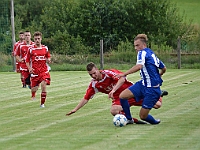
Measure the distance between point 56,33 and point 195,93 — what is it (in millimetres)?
24876

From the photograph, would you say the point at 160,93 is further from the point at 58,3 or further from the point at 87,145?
the point at 58,3

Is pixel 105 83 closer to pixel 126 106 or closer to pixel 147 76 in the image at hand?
pixel 126 106

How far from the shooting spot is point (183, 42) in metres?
37.1

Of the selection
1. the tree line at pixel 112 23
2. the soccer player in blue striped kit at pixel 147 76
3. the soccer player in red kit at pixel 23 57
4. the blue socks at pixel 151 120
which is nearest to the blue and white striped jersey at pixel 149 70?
the soccer player in blue striped kit at pixel 147 76

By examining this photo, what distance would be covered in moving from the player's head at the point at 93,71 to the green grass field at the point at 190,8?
4887 centimetres

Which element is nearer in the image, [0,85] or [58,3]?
[0,85]

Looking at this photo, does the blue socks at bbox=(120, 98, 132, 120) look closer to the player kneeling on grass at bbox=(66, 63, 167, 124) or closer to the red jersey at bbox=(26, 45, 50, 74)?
the player kneeling on grass at bbox=(66, 63, 167, 124)

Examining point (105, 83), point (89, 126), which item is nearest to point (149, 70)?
point (105, 83)

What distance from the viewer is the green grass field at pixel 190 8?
61.3m

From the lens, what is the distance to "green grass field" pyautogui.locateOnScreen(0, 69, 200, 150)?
899 centimetres

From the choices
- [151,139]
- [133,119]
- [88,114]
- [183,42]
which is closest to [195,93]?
[88,114]

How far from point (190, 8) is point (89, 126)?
5762 cm

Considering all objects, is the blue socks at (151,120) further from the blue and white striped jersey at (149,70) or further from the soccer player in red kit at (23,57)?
the soccer player in red kit at (23,57)

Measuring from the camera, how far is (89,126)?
435 inches
